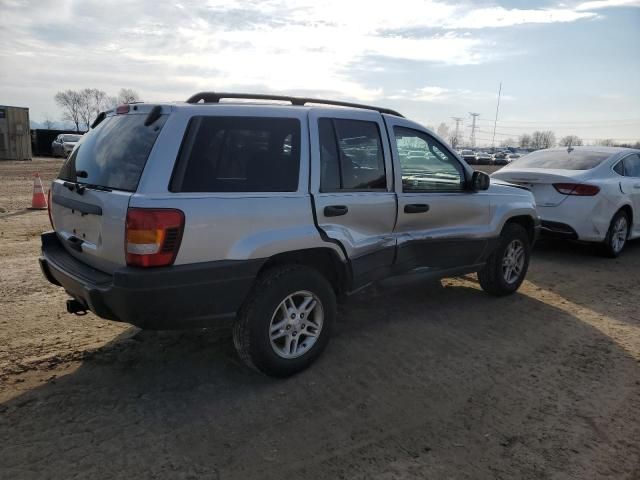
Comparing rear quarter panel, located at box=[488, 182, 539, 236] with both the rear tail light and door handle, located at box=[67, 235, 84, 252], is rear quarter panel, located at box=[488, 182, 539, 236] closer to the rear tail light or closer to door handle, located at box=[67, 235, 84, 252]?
the rear tail light

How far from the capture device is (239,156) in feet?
10.8

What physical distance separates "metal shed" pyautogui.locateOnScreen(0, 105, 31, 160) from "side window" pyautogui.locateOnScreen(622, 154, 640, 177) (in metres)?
32.4

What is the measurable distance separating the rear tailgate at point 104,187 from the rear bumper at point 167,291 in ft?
0.49

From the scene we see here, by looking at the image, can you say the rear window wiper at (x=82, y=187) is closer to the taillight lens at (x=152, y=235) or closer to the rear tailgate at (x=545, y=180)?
the taillight lens at (x=152, y=235)

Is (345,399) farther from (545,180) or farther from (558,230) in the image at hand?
(545,180)

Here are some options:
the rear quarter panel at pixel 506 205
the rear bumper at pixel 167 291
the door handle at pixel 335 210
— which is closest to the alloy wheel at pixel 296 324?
the rear bumper at pixel 167 291

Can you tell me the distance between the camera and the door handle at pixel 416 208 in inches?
167

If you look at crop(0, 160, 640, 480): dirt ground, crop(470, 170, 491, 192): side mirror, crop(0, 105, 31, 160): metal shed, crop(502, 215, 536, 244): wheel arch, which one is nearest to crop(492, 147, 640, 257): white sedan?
crop(502, 215, 536, 244): wheel arch

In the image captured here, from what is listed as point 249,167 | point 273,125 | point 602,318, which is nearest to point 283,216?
point 249,167

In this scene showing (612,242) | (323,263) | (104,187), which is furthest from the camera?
(612,242)

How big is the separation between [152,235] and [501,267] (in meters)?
3.88

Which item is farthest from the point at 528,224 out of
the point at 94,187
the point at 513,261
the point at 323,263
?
the point at 94,187

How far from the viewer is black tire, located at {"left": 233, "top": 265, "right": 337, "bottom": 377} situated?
3303 mm

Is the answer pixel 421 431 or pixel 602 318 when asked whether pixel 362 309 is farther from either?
pixel 602 318
